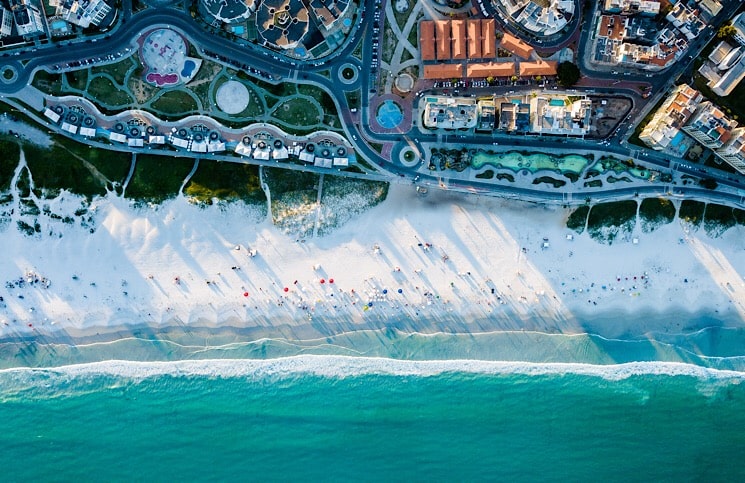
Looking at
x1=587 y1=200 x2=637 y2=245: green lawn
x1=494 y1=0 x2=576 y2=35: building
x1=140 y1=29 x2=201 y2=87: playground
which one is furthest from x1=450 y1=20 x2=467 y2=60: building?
x1=140 y1=29 x2=201 y2=87: playground

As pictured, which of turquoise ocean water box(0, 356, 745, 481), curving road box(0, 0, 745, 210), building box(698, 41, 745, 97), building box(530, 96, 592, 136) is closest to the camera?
building box(698, 41, 745, 97)

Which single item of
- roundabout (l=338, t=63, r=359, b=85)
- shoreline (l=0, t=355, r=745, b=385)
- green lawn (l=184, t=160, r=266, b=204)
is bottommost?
shoreline (l=0, t=355, r=745, b=385)

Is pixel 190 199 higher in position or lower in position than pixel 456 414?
higher

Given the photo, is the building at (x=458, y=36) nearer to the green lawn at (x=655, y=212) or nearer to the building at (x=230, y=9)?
the building at (x=230, y=9)

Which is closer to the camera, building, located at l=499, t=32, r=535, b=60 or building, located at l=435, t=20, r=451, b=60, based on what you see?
building, located at l=435, t=20, r=451, b=60

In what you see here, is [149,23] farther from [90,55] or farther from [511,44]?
[511,44]

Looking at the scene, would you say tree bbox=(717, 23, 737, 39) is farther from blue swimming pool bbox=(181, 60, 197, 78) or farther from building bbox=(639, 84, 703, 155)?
blue swimming pool bbox=(181, 60, 197, 78)

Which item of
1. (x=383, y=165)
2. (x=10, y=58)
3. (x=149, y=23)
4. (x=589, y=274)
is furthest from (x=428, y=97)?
(x=10, y=58)
